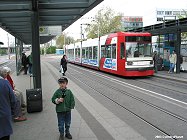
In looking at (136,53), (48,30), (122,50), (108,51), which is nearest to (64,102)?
(48,30)

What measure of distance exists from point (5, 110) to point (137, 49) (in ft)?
51.8

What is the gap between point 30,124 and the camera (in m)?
7.50

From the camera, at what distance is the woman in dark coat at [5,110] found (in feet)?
13.5

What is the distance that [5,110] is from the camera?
13.7 ft

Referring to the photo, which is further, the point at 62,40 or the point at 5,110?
the point at 62,40

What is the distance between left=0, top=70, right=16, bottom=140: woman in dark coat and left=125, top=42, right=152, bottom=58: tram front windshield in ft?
49.6

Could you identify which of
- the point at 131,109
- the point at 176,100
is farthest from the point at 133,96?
the point at 131,109

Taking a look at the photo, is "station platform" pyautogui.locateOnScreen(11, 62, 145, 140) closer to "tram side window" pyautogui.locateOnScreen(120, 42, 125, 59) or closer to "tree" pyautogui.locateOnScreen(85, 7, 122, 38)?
"tram side window" pyautogui.locateOnScreen(120, 42, 125, 59)

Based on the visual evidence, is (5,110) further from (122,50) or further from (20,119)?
(122,50)

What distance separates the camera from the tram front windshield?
19.1 m

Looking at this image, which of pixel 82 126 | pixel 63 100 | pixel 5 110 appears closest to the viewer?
pixel 5 110

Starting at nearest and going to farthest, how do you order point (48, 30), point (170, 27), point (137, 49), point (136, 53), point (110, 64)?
point (48, 30), point (136, 53), point (137, 49), point (170, 27), point (110, 64)

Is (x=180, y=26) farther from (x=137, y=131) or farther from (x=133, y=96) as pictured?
(x=137, y=131)

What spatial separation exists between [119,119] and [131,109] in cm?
154
